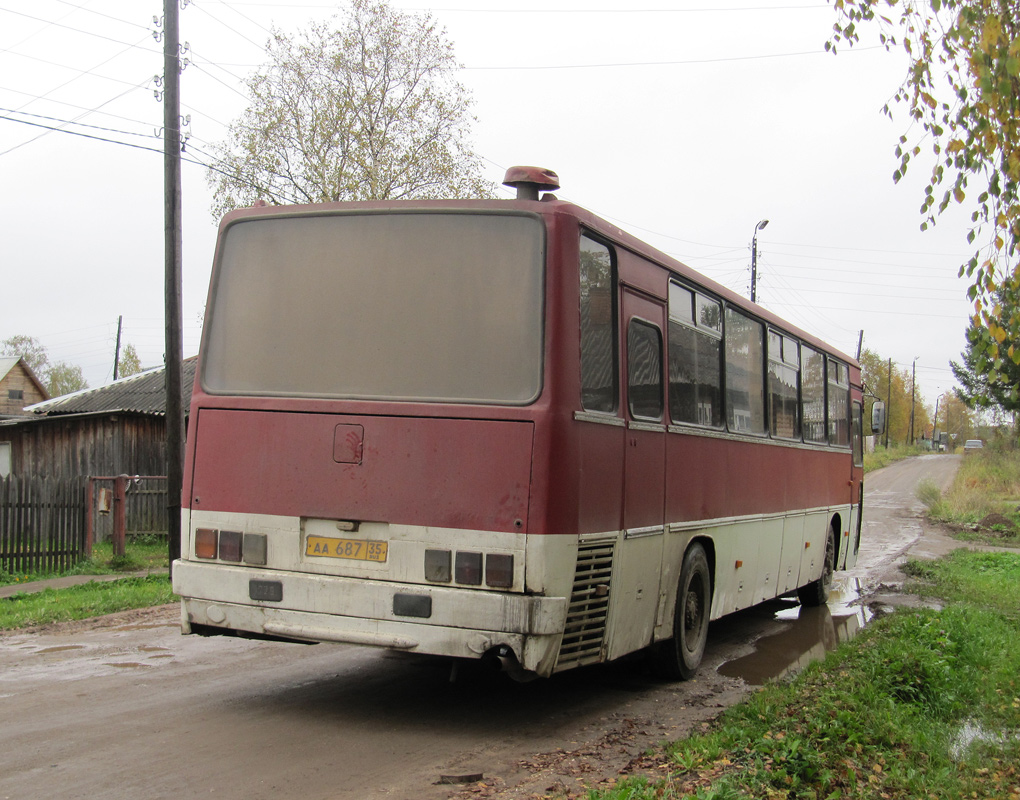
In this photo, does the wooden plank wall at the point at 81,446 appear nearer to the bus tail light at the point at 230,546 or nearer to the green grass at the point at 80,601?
the green grass at the point at 80,601

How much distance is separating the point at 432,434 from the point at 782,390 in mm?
6111

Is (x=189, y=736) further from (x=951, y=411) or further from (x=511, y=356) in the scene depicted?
(x=951, y=411)

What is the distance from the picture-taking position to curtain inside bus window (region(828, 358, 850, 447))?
13.7 m

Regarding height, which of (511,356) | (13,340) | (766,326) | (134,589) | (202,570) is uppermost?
(13,340)

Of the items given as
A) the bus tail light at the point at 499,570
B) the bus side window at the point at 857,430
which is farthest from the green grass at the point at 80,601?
the bus side window at the point at 857,430

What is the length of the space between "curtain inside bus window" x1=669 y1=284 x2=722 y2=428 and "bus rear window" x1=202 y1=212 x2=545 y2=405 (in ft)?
6.63

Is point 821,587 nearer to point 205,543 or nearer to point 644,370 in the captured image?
point 644,370

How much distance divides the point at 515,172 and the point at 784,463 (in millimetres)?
5963

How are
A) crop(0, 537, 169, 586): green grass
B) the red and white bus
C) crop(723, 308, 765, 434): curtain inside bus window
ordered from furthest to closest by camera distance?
crop(0, 537, 169, 586): green grass
crop(723, 308, 765, 434): curtain inside bus window
the red and white bus

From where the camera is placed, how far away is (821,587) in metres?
13.6

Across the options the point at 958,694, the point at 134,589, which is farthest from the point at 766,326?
the point at 134,589

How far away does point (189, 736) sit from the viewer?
19.0 feet

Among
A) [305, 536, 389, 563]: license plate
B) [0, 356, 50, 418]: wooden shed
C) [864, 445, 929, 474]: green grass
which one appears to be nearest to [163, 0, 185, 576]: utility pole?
[305, 536, 389, 563]: license plate

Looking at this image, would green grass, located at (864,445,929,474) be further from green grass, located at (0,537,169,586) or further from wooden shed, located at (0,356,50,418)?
wooden shed, located at (0,356,50,418)
